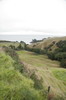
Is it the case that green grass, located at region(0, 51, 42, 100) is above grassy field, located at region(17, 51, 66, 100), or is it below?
above

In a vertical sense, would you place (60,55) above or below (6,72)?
below

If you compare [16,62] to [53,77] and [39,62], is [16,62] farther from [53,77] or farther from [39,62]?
[39,62]

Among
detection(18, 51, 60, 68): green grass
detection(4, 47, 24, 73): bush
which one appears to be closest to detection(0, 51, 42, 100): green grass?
detection(4, 47, 24, 73): bush

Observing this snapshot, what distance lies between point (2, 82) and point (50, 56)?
70742mm

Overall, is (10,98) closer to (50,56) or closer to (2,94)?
(2,94)

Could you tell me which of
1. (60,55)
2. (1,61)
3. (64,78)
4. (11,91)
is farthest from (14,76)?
(60,55)

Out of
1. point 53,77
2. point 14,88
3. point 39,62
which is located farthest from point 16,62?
point 39,62

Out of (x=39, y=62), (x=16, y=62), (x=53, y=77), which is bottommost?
(x=39, y=62)

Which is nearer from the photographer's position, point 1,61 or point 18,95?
point 18,95

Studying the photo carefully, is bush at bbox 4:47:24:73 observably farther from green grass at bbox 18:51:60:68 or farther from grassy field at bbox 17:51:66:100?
green grass at bbox 18:51:60:68

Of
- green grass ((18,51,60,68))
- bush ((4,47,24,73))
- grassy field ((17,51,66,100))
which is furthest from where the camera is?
green grass ((18,51,60,68))

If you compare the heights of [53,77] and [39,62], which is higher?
[53,77]

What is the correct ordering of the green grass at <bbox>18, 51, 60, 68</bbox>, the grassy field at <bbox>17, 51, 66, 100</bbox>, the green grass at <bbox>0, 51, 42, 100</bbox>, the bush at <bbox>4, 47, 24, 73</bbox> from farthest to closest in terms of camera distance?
the green grass at <bbox>18, 51, 60, 68</bbox> → the grassy field at <bbox>17, 51, 66, 100</bbox> → the bush at <bbox>4, 47, 24, 73</bbox> → the green grass at <bbox>0, 51, 42, 100</bbox>

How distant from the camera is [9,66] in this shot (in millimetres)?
14828
